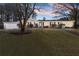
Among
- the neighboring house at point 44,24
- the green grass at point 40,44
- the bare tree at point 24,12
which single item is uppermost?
the bare tree at point 24,12

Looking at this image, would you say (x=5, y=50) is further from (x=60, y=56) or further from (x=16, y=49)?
(x=60, y=56)

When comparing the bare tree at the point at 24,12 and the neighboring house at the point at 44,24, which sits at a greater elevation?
the bare tree at the point at 24,12

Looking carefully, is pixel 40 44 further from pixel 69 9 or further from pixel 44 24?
pixel 69 9

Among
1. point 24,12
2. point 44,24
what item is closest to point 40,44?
point 44,24

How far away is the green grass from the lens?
4.71 meters

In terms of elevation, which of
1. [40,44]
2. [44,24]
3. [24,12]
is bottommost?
[40,44]

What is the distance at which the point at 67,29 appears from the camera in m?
4.72

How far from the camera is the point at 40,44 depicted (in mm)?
4730

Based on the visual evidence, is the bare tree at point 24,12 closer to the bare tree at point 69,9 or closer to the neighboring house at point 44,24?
the neighboring house at point 44,24

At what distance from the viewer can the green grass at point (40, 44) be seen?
4.71 m

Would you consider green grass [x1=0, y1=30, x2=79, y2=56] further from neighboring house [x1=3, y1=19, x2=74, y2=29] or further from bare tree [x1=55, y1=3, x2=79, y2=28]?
bare tree [x1=55, y1=3, x2=79, y2=28]

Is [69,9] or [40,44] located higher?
[69,9]

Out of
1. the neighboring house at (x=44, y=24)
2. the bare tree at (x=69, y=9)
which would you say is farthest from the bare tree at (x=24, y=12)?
the bare tree at (x=69, y=9)

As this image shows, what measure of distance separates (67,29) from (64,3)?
241 mm
